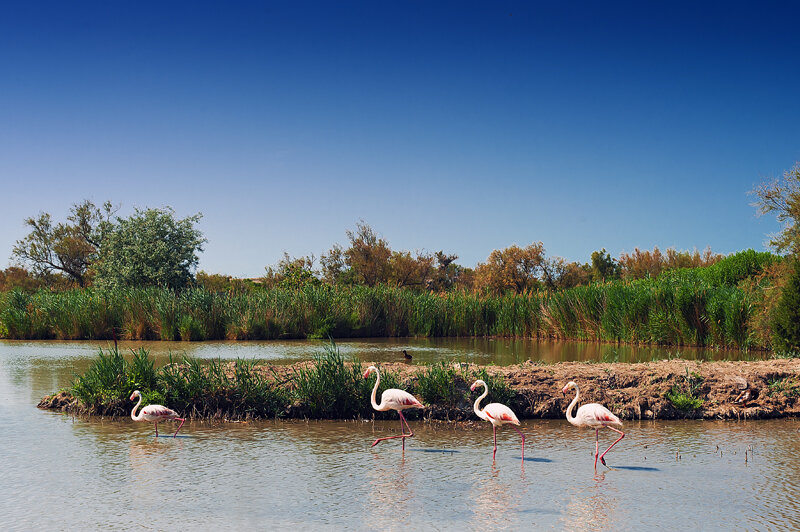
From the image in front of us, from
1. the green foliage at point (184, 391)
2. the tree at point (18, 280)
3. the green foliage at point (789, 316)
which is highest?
A: the tree at point (18, 280)

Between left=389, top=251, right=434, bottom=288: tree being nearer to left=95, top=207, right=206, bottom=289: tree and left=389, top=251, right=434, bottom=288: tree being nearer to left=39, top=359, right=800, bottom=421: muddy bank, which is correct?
left=95, top=207, right=206, bottom=289: tree

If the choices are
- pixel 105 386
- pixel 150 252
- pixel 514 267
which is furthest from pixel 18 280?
pixel 105 386

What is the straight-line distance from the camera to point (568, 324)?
28328 millimetres

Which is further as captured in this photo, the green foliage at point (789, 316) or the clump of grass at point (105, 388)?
the green foliage at point (789, 316)

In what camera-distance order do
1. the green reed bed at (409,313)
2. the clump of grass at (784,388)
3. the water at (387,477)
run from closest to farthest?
the water at (387,477) → the clump of grass at (784,388) → the green reed bed at (409,313)

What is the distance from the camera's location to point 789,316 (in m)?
17.2

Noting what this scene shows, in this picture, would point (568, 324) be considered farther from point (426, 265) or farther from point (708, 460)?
point (426, 265)

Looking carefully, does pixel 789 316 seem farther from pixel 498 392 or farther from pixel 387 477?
pixel 387 477

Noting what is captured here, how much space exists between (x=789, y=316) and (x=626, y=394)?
8.43 m

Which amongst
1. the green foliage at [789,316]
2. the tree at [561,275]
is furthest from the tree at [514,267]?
the green foliage at [789,316]

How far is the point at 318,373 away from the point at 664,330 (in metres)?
17.2

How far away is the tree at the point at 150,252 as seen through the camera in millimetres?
37688

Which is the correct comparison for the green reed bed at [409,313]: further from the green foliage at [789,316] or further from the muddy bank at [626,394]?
the muddy bank at [626,394]

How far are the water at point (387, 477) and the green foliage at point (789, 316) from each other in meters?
7.16
